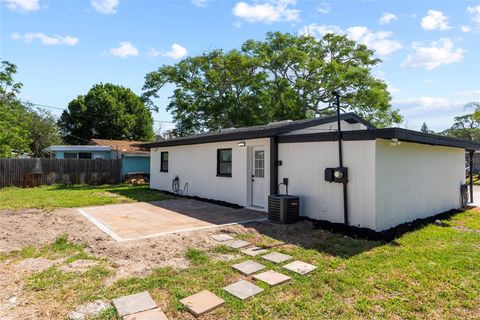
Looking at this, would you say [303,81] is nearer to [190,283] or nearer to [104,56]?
[104,56]

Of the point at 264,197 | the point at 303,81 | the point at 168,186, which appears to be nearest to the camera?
the point at 264,197

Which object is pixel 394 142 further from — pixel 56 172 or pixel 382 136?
pixel 56 172

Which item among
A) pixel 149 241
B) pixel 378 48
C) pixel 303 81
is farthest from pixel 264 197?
pixel 378 48

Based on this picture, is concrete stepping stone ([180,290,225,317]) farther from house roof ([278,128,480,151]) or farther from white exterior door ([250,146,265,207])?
white exterior door ([250,146,265,207])

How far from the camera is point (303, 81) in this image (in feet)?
76.4

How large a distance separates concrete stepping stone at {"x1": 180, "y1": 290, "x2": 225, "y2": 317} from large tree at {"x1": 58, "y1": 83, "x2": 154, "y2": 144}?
29.9 meters

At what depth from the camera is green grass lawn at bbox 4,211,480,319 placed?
10.4ft

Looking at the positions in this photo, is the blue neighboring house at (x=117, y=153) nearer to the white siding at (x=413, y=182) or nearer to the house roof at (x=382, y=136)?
the house roof at (x=382, y=136)

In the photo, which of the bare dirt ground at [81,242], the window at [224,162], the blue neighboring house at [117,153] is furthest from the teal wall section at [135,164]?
the bare dirt ground at [81,242]

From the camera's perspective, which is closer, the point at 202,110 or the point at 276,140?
the point at 276,140

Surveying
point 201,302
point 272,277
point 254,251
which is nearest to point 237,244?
point 254,251

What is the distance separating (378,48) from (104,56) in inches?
817

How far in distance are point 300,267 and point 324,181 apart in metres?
3.10

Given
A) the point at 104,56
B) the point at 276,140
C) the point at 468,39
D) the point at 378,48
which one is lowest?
the point at 276,140
